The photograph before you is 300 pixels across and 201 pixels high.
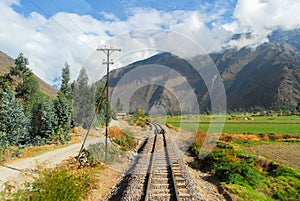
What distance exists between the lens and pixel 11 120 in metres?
16.7

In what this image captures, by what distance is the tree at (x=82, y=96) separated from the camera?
44.5ft

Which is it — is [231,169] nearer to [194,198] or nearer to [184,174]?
[184,174]

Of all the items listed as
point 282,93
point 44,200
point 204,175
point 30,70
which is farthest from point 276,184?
point 282,93

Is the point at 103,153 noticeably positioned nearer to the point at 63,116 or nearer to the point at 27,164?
the point at 27,164

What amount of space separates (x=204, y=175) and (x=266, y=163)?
438cm

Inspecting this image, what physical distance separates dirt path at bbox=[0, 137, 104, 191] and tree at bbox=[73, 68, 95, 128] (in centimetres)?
217

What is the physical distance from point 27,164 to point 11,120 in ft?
18.6

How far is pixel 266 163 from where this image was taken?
14.0 meters

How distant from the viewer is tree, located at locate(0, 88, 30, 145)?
1639 centimetres

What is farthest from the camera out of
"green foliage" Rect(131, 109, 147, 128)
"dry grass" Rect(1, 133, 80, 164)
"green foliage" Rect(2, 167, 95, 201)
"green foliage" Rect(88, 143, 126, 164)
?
"green foliage" Rect(131, 109, 147, 128)

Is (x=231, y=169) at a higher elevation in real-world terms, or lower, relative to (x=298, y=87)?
lower

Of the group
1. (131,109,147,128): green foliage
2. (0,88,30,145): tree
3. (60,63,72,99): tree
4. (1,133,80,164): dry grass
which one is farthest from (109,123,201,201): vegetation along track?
(60,63,72,99): tree

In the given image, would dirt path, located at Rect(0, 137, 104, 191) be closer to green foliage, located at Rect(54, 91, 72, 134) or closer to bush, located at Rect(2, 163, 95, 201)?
bush, located at Rect(2, 163, 95, 201)

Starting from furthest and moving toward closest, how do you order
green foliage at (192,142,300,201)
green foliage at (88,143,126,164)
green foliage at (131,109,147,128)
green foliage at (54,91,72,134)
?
1. green foliage at (131,109,147,128)
2. green foliage at (54,91,72,134)
3. green foliage at (88,143,126,164)
4. green foliage at (192,142,300,201)
